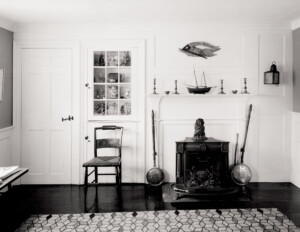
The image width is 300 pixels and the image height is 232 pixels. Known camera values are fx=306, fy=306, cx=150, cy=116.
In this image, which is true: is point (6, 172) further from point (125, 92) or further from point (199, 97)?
point (199, 97)

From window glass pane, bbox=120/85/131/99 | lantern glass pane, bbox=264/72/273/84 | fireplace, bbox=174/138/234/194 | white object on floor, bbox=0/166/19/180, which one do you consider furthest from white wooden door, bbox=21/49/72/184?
lantern glass pane, bbox=264/72/273/84

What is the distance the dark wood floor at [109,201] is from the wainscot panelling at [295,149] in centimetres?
15

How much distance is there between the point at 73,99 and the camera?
→ 4.75 meters

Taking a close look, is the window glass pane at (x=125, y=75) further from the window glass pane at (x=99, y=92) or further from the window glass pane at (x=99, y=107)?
the window glass pane at (x=99, y=107)

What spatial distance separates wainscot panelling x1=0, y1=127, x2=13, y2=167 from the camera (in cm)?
444

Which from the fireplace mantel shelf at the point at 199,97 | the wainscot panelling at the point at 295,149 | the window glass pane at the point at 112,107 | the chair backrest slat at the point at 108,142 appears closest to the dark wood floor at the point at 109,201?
the wainscot panelling at the point at 295,149

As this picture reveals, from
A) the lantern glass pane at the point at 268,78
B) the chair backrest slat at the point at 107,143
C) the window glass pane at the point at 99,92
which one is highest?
the lantern glass pane at the point at 268,78

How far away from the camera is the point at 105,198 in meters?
4.14

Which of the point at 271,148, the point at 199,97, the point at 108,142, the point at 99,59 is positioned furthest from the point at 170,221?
the point at 99,59

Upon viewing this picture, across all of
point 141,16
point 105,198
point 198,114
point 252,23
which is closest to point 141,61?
point 141,16

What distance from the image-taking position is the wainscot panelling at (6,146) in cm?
444

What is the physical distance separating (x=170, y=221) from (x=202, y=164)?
4.29ft

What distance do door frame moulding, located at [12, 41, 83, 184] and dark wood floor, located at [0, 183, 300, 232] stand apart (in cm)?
44

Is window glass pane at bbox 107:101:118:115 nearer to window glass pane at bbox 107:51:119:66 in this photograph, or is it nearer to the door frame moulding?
the door frame moulding
